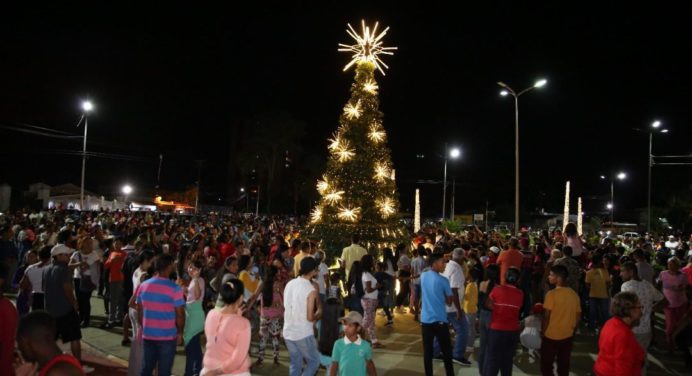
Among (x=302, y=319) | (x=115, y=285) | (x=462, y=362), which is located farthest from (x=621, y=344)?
(x=115, y=285)

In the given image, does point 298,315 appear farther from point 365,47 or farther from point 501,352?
point 365,47

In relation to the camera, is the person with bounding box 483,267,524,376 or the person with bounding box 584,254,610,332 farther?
the person with bounding box 584,254,610,332

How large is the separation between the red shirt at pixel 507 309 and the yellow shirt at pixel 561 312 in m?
0.36

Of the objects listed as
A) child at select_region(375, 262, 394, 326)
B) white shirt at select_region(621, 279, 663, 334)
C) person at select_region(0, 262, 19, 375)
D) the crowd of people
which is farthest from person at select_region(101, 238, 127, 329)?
white shirt at select_region(621, 279, 663, 334)

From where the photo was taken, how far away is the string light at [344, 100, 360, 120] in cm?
1463

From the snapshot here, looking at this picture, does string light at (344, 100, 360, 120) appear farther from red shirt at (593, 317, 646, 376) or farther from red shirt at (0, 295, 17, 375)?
red shirt at (0, 295, 17, 375)

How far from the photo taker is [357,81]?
1477 centimetres

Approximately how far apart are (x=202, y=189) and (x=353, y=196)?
76.2 m

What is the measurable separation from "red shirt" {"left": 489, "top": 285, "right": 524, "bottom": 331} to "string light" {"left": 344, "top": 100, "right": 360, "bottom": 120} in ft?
30.2

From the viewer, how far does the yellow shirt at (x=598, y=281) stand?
33.9 feet

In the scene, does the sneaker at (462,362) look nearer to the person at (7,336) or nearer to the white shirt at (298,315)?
the white shirt at (298,315)

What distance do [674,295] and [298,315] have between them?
24.3 ft

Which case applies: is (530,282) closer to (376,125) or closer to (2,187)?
(376,125)

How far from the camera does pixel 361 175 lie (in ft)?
47.8
